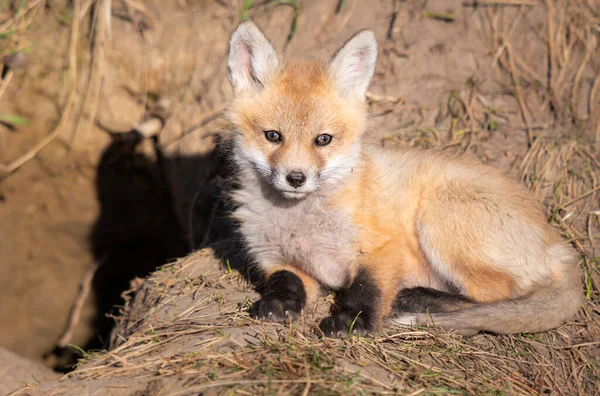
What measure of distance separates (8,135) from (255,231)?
3282 mm

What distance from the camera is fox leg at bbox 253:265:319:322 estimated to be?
273 centimetres

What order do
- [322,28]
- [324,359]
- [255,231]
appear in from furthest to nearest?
1. [322,28]
2. [255,231]
3. [324,359]

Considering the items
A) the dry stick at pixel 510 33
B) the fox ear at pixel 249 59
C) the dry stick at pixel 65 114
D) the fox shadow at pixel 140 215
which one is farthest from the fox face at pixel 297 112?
the dry stick at pixel 65 114

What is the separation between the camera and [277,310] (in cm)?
273

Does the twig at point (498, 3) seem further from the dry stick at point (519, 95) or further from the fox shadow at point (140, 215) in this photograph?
the fox shadow at point (140, 215)

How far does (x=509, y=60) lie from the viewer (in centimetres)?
459

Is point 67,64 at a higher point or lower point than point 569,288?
higher

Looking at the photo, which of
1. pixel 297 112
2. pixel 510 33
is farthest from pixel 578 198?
pixel 297 112

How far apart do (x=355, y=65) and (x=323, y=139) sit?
48 cm

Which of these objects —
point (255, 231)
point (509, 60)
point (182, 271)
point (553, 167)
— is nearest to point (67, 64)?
point (182, 271)

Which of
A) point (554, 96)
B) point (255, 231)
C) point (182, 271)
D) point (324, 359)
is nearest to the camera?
point (324, 359)

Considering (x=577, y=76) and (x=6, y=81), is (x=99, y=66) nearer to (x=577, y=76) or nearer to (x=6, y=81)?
(x=6, y=81)

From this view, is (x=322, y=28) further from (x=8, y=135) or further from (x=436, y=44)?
(x=8, y=135)

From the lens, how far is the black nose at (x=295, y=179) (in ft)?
8.57
